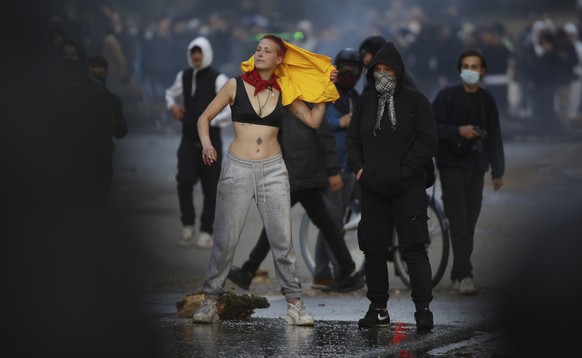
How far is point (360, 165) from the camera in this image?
8.41 meters

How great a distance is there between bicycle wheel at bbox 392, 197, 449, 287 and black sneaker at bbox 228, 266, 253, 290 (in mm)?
1192

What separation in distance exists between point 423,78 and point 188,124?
13.4m

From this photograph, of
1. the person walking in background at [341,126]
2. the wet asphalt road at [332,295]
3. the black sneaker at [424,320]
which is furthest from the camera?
the person walking in background at [341,126]

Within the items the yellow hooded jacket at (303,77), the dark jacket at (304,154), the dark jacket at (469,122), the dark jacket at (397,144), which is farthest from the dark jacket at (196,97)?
the dark jacket at (397,144)

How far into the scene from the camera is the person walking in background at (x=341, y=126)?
10742 millimetres

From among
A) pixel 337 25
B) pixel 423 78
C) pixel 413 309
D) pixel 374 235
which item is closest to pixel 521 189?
pixel 413 309

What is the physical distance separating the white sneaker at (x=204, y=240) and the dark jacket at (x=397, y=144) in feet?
14.1

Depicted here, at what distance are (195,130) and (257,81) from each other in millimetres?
3847

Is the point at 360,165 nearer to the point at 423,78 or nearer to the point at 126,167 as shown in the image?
the point at 126,167

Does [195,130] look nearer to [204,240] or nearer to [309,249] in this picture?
[204,240]

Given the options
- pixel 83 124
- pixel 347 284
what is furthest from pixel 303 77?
pixel 83 124

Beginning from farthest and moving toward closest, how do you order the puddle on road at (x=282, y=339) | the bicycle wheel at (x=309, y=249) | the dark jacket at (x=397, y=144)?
the bicycle wheel at (x=309, y=249), the dark jacket at (x=397, y=144), the puddle on road at (x=282, y=339)

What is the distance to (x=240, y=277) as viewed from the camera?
395 inches

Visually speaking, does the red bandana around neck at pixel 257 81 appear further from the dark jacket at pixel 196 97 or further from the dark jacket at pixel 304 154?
the dark jacket at pixel 196 97
